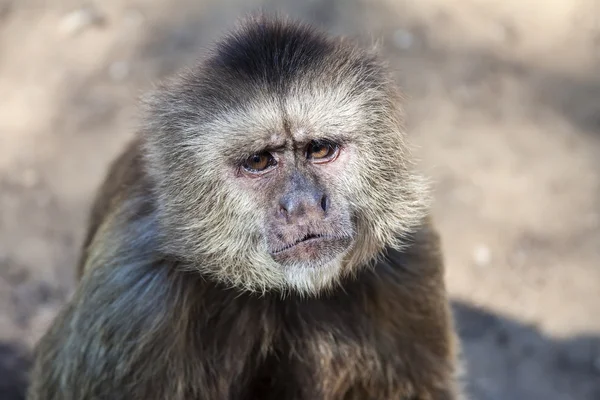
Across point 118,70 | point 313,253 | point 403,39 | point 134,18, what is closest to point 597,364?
point 313,253

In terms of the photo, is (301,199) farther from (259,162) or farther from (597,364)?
(597,364)

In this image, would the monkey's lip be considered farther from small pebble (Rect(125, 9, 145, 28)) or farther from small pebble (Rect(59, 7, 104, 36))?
small pebble (Rect(59, 7, 104, 36))

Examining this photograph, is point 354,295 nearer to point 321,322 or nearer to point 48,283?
point 321,322

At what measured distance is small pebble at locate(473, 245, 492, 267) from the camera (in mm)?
6223

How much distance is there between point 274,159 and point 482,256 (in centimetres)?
327

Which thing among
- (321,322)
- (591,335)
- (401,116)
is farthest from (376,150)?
(591,335)

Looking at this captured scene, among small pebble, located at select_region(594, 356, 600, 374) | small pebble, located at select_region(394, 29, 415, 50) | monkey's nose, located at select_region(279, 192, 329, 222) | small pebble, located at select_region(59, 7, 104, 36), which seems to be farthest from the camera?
small pebble, located at select_region(59, 7, 104, 36)

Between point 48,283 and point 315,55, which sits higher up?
point 315,55

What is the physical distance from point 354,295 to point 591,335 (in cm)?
253

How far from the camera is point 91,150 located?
696cm

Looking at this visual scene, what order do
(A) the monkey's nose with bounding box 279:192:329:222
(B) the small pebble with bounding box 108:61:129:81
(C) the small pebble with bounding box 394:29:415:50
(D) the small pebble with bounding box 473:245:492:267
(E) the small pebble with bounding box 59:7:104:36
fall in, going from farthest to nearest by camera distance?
(E) the small pebble with bounding box 59:7:104:36 < (C) the small pebble with bounding box 394:29:415:50 < (B) the small pebble with bounding box 108:61:129:81 < (D) the small pebble with bounding box 473:245:492:267 < (A) the monkey's nose with bounding box 279:192:329:222

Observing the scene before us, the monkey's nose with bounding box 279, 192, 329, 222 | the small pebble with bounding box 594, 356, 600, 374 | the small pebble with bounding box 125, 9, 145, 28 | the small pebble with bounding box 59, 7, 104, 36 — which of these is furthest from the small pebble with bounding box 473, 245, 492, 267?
the small pebble with bounding box 59, 7, 104, 36

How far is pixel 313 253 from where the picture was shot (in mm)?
3334

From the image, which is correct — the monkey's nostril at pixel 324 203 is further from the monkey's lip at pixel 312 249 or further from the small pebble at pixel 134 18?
the small pebble at pixel 134 18
